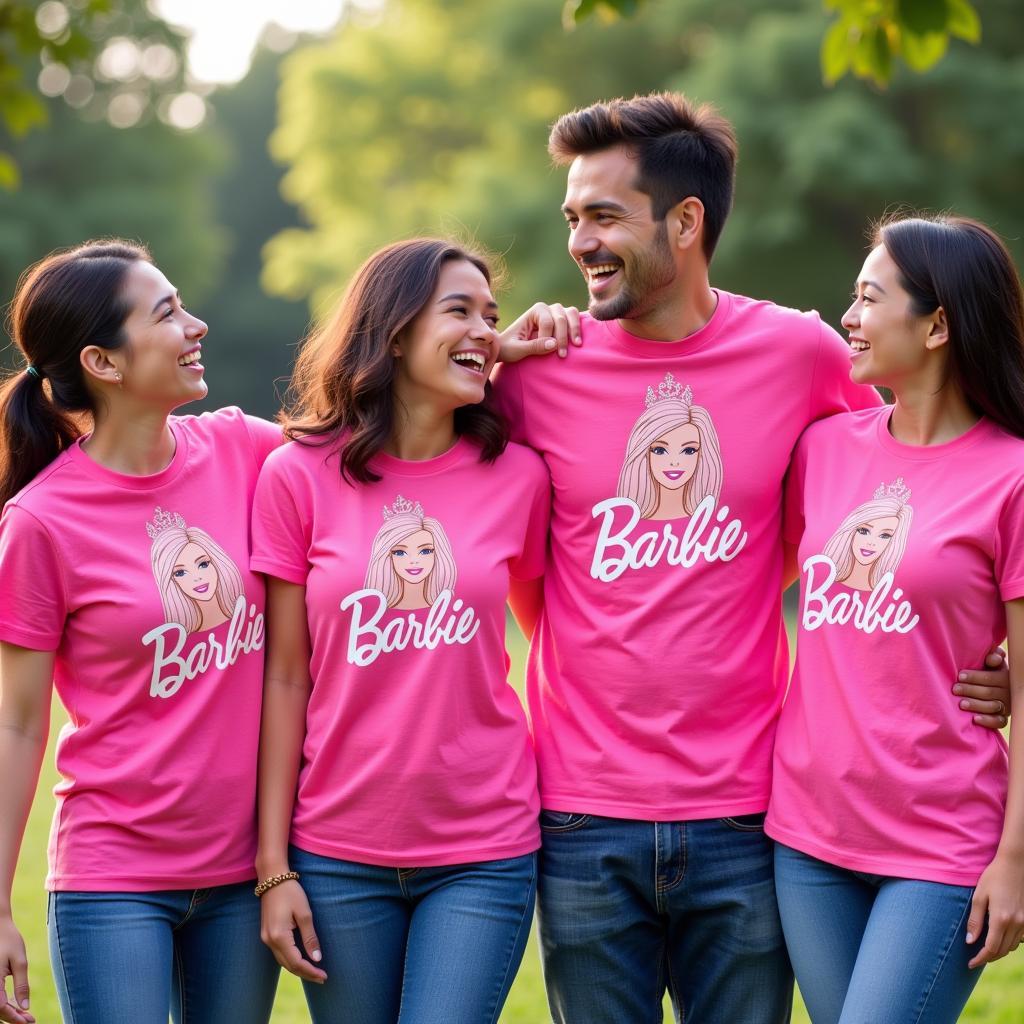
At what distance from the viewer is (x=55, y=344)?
3.86 m

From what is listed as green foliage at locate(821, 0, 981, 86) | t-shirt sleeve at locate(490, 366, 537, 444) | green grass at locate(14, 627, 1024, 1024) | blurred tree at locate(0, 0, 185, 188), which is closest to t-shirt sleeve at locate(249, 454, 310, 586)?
t-shirt sleeve at locate(490, 366, 537, 444)

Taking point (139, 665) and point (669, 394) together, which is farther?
point (669, 394)

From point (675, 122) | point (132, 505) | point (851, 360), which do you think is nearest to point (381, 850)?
point (132, 505)

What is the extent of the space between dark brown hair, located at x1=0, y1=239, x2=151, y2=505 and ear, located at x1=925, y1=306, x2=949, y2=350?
2079 mm

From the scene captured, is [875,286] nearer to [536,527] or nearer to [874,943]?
[536,527]

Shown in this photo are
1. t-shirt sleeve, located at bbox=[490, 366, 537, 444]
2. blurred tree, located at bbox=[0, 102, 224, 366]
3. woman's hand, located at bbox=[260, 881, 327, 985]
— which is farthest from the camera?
blurred tree, located at bbox=[0, 102, 224, 366]

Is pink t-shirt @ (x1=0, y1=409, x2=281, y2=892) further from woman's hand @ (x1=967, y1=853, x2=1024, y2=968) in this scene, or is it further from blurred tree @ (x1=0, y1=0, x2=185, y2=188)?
blurred tree @ (x1=0, y1=0, x2=185, y2=188)

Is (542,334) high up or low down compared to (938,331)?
down

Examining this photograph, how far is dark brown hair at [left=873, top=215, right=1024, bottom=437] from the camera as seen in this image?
145 inches

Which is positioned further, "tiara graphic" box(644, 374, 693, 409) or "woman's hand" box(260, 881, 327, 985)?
"tiara graphic" box(644, 374, 693, 409)

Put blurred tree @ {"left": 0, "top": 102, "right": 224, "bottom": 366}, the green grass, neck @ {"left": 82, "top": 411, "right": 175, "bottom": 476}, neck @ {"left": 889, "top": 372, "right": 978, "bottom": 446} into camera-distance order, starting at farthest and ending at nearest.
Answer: blurred tree @ {"left": 0, "top": 102, "right": 224, "bottom": 366} < the green grass < neck @ {"left": 82, "top": 411, "right": 175, "bottom": 476} < neck @ {"left": 889, "top": 372, "right": 978, "bottom": 446}

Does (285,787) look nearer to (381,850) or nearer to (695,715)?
(381,850)

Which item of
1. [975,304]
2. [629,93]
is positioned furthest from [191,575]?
[629,93]

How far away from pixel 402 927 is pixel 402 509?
3.50ft
